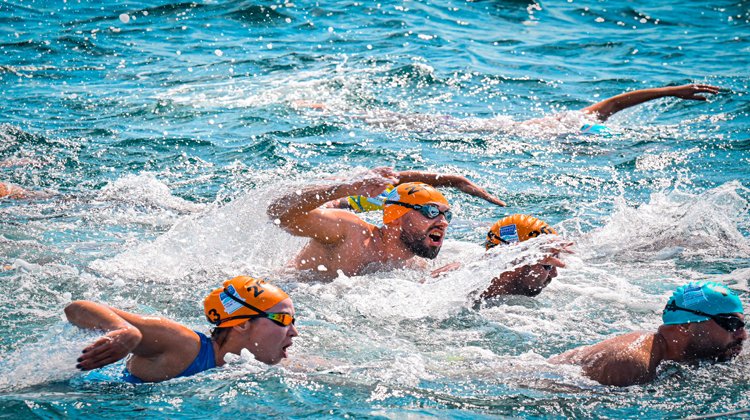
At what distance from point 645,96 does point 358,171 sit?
19.9 feet

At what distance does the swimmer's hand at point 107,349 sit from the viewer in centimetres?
421

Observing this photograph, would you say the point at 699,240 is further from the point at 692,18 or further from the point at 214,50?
the point at 692,18

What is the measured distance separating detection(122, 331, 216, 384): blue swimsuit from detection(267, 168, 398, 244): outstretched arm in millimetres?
2156

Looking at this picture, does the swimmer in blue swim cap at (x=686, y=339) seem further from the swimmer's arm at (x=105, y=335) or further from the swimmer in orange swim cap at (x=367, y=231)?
the swimmer's arm at (x=105, y=335)

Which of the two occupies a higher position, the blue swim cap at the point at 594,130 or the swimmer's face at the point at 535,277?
the swimmer's face at the point at 535,277

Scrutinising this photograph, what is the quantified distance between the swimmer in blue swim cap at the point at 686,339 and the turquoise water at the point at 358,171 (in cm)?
12

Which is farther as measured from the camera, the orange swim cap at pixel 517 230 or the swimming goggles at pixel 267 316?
the orange swim cap at pixel 517 230

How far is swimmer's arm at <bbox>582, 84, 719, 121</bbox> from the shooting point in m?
11.0

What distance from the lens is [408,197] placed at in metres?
7.72

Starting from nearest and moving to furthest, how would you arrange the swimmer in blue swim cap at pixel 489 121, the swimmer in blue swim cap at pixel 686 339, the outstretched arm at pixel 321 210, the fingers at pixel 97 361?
the fingers at pixel 97 361, the swimmer in blue swim cap at pixel 686 339, the outstretched arm at pixel 321 210, the swimmer in blue swim cap at pixel 489 121

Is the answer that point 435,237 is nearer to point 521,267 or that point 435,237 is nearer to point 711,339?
point 521,267

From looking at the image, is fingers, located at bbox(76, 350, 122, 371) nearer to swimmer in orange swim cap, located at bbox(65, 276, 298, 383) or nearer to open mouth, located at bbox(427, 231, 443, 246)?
swimmer in orange swim cap, located at bbox(65, 276, 298, 383)

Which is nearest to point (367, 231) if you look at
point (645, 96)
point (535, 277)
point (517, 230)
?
point (517, 230)

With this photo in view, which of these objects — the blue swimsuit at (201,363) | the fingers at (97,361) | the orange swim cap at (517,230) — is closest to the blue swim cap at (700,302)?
the orange swim cap at (517,230)
